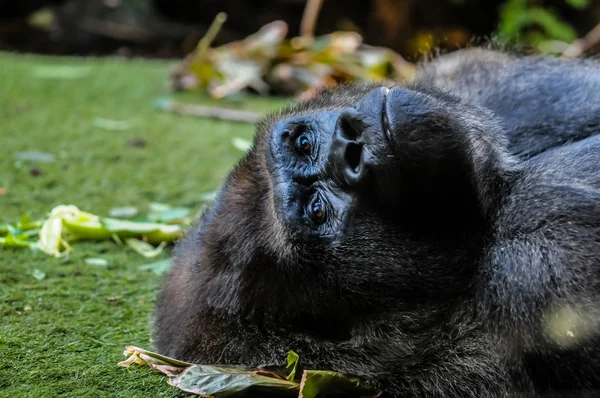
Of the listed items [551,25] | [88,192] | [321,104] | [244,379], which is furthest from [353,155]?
[551,25]

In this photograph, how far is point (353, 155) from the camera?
1.95 meters

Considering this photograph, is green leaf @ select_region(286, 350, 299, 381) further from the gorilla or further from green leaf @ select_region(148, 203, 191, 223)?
green leaf @ select_region(148, 203, 191, 223)

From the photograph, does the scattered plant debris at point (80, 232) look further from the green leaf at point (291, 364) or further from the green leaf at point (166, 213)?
the green leaf at point (291, 364)

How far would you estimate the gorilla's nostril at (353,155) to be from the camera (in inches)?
76.4

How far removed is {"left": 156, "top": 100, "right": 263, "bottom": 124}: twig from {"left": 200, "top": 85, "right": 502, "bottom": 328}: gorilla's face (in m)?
3.18

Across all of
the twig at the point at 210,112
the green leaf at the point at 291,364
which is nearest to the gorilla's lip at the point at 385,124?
the green leaf at the point at 291,364

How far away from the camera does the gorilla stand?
1.75 m

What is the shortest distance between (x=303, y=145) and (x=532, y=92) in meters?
1.08

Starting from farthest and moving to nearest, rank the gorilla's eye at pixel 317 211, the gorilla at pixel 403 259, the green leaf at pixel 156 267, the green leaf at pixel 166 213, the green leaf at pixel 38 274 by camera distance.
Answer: the green leaf at pixel 166 213 < the green leaf at pixel 156 267 < the green leaf at pixel 38 274 < the gorilla's eye at pixel 317 211 < the gorilla at pixel 403 259

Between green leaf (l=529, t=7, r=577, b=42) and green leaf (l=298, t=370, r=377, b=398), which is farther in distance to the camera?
green leaf (l=529, t=7, r=577, b=42)

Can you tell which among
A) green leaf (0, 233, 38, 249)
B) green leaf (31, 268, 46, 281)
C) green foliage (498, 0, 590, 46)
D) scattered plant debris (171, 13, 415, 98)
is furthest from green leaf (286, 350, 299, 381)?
green foliage (498, 0, 590, 46)

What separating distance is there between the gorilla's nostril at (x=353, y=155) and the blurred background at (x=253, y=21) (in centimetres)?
698

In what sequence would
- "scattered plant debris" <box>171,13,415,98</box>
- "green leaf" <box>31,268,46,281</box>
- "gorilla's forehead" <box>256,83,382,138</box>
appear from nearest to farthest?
"gorilla's forehead" <box>256,83,382,138</box>
"green leaf" <box>31,268,46,281</box>
"scattered plant debris" <box>171,13,415,98</box>

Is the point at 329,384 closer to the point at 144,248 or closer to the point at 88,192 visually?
the point at 144,248
